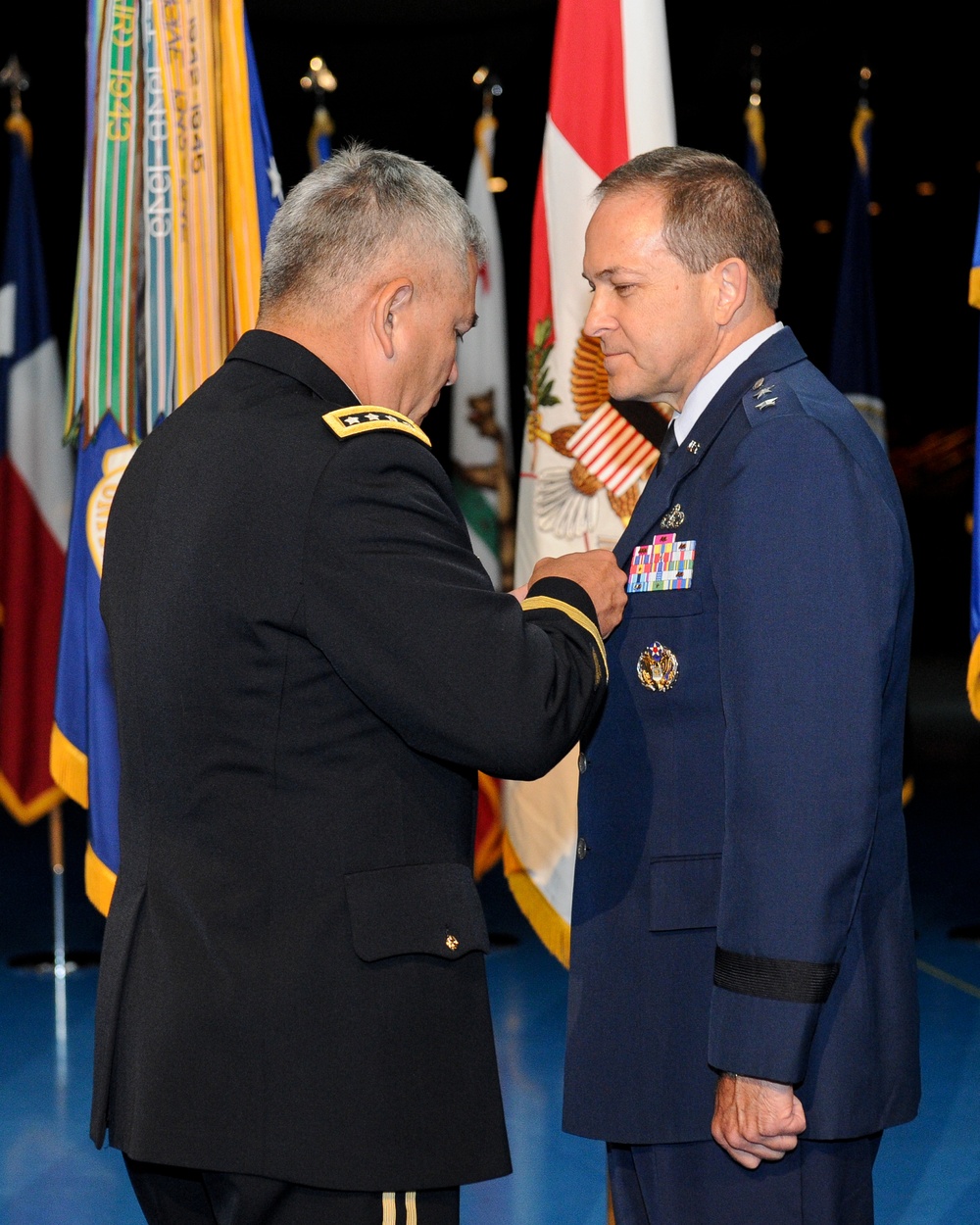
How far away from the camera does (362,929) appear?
4.13ft

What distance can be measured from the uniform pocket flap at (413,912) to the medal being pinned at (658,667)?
0.32 m

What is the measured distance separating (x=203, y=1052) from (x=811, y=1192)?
617 mm

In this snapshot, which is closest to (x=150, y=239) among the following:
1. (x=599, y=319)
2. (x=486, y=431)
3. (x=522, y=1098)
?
(x=599, y=319)

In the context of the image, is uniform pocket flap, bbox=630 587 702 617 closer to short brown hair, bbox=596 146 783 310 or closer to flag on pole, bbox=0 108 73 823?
short brown hair, bbox=596 146 783 310

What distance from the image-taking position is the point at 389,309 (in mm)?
1368

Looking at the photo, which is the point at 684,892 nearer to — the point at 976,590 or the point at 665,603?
the point at 665,603

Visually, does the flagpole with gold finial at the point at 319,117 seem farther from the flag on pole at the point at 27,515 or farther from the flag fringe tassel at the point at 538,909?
the flag fringe tassel at the point at 538,909

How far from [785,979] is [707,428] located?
566 millimetres

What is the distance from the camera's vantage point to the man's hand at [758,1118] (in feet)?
4.41

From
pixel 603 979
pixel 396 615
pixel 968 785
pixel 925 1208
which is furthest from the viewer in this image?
pixel 968 785

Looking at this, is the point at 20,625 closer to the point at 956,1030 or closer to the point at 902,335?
the point at 956,1030

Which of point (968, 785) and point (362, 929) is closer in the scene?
point (362, 929)

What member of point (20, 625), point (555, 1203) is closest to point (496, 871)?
point (20, 625)

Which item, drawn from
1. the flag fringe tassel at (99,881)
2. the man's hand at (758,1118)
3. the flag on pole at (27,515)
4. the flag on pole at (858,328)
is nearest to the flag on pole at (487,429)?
the flag on pole at (858,328)
